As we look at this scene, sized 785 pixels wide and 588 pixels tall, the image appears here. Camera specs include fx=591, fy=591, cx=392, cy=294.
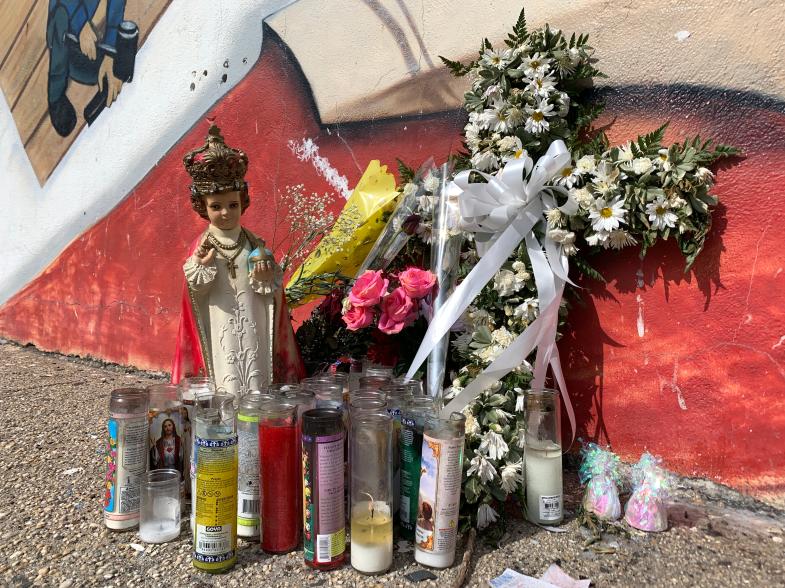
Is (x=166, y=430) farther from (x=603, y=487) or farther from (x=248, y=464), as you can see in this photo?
(x=603, y=487)

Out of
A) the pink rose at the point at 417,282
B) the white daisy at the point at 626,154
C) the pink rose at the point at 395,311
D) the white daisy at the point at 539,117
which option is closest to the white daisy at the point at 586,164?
the white daisy at the point at 626,154

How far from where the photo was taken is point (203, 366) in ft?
7.88

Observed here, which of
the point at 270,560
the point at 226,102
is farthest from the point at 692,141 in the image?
the point at 226,102

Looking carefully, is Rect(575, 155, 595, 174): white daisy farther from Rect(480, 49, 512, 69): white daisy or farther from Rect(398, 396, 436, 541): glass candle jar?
Rect(398, 396, 436, 541): glass candle jar

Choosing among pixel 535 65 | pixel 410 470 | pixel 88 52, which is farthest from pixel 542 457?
pixel 88 52

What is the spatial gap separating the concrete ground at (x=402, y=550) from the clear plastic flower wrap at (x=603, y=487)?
0.10m

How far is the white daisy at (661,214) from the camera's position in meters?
2.16

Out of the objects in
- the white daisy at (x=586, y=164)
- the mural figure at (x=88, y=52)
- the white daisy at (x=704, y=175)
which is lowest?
the white daisy at (x=704, y=175)

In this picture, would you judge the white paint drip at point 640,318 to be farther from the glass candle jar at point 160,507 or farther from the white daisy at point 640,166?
the glass candle jar at point 160,507

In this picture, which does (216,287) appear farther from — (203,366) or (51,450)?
(51,450)

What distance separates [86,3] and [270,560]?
4857 mm

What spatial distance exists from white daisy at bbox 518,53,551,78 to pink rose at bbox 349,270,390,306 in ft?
3.49

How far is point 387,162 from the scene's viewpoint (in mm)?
3240

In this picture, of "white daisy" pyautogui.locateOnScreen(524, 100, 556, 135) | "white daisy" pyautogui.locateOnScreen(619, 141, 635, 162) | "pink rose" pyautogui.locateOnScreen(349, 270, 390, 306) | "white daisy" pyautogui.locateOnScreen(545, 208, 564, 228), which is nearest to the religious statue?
"pink rose" pyautogui.locateOnScreen(349, 270, 390, 306)
